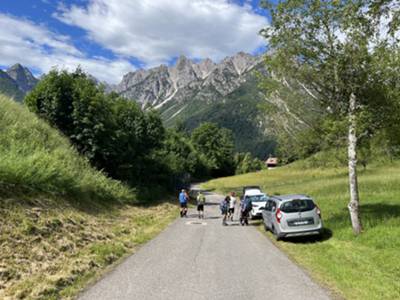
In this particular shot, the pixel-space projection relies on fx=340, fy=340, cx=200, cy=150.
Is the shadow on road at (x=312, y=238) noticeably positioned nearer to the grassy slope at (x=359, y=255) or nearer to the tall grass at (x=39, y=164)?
the grassy slope at (x=359, y=255)

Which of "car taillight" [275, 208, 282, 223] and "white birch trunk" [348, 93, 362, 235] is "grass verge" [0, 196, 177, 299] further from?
"white birch trunk" [348, 93, 362, 235]

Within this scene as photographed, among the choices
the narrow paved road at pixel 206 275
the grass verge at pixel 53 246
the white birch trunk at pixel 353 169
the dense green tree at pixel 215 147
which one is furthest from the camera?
the dense green tree at pixel 215 147

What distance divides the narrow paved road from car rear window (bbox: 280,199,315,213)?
1983 millimetres

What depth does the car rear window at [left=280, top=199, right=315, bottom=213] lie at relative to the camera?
14035 millimetres

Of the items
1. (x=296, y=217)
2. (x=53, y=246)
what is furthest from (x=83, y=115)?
(x=296, y=217)

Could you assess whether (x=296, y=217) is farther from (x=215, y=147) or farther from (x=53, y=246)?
(x=215, y=147)

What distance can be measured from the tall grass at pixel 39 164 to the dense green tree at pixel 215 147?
8379cm

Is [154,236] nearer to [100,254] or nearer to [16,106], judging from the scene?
[100,254]

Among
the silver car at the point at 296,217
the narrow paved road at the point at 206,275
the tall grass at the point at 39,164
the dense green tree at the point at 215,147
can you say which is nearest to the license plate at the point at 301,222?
the silver car at the point at 296,217

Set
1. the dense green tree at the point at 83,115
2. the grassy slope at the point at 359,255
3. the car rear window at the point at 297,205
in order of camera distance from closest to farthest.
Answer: the grassy slope at the point at 359,255 < the car rear window at the point at 297,205 < the dense green tree at the point at 83,115

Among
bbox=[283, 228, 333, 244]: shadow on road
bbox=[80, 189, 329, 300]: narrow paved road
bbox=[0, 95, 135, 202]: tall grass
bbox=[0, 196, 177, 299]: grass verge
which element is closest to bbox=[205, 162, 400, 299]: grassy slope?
bbox=[283, 228, 333, 244]: shadow on road

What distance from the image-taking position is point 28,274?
764cm

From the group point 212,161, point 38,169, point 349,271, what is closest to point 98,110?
point 38,169

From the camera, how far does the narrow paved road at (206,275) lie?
708 cm
